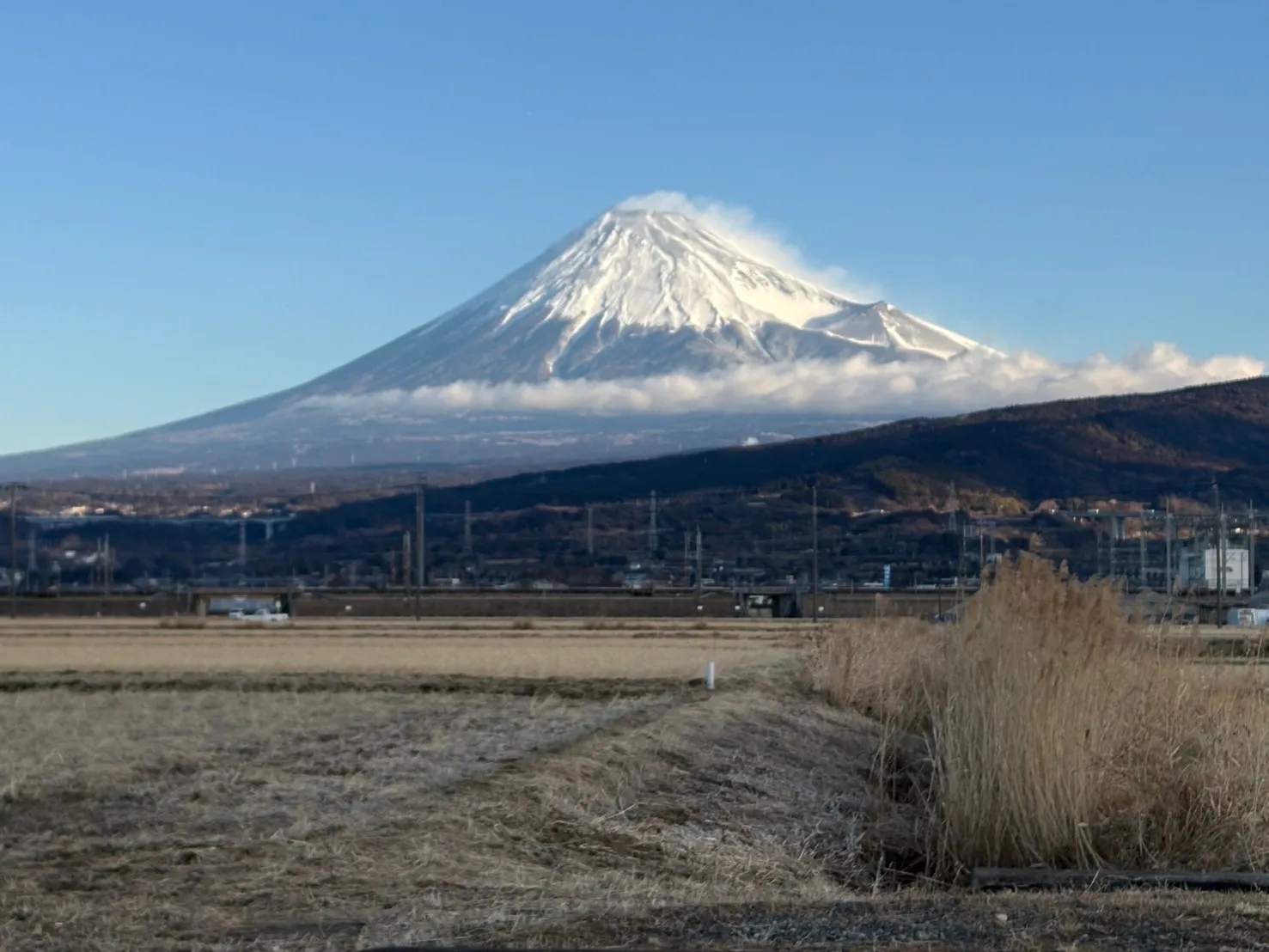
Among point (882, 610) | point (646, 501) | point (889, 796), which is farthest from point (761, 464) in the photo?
point (889, 796)

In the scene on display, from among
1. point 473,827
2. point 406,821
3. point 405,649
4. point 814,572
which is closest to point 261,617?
point 814,572

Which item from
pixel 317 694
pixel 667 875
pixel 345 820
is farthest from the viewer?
pixel 317 694

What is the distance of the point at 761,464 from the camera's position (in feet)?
449

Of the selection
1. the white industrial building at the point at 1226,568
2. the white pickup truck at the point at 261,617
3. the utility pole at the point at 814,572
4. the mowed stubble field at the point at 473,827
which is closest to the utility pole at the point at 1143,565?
the white industrial building at the point at 1226,568

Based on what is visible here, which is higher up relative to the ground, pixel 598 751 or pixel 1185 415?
pixel 1185 415

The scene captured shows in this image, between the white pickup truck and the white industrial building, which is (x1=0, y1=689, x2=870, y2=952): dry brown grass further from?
the white industrial building

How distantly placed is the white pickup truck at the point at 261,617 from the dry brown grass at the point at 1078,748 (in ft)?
165

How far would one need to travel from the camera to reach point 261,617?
6538 centimetres

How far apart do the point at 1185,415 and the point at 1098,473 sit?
615 inches

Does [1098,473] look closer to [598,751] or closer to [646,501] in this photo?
[646,501]

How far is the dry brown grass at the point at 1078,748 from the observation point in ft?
37.6

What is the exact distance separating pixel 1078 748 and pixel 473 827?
12.7 ft

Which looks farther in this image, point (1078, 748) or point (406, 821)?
point (1078, 748)

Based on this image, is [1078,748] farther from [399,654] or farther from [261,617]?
[261,617]
